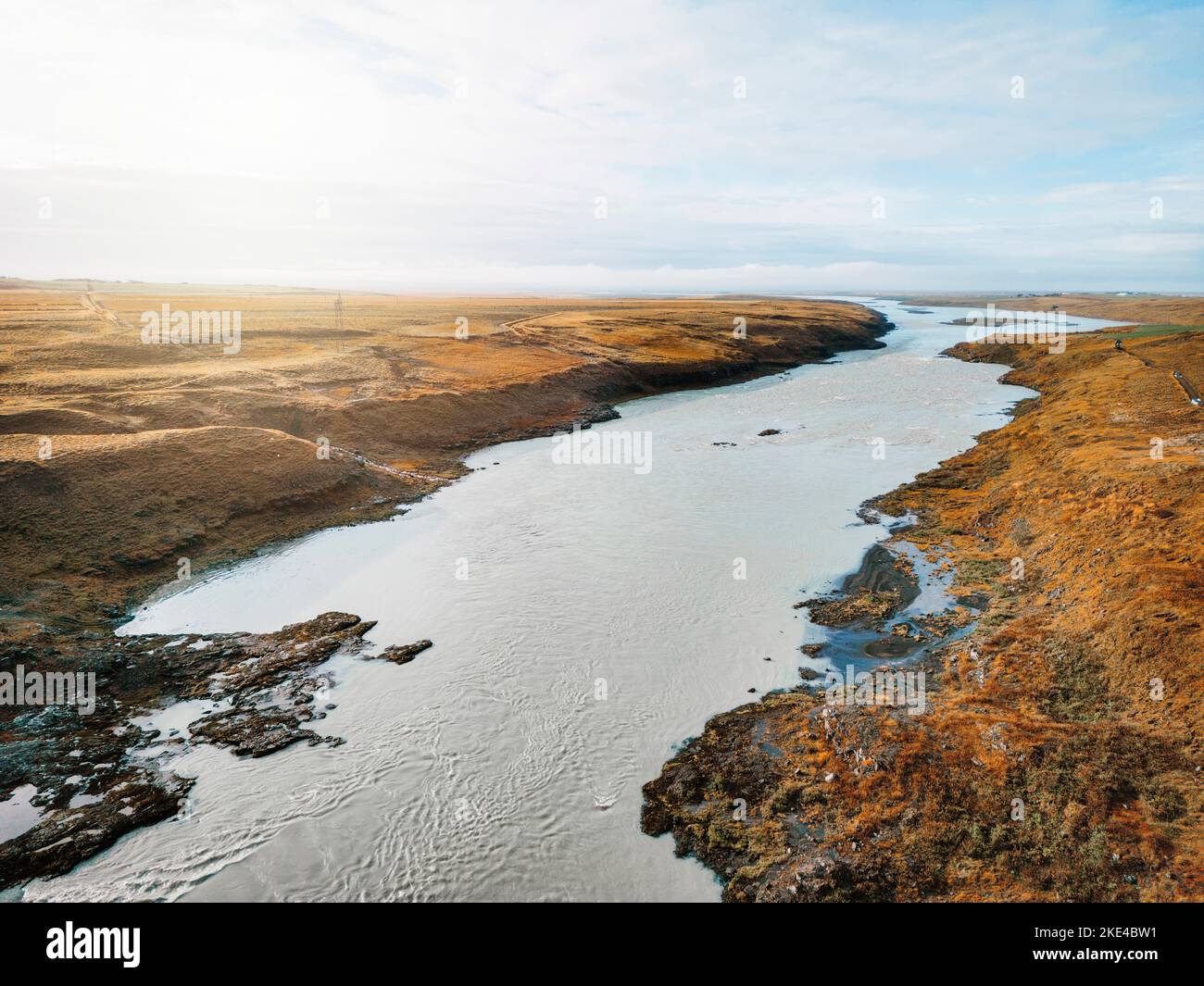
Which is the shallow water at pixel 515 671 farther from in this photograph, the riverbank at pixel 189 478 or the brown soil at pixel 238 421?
the brown soil at pixel 238 421

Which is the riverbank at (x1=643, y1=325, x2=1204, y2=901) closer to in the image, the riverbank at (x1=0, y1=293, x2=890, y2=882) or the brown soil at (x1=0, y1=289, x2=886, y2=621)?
the riverbank at (x1=0, y1=293, x2=890, y2=882)

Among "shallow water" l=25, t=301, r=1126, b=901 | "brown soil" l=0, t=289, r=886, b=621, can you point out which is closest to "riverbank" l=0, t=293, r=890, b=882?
"brown soil" l=0, t=289, r=886, b=621

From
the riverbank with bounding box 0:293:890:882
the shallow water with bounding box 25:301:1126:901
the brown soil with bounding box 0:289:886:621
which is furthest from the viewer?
the brown soil with bounding box 0:289:886:621

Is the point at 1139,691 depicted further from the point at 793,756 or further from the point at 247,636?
the point at 247,636

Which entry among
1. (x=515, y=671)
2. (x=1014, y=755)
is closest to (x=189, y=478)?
(x=515, y=671)

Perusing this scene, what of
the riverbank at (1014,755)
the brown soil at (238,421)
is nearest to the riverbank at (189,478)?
the brown soil at (238,421)

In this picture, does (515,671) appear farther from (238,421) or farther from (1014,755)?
(238,421)
